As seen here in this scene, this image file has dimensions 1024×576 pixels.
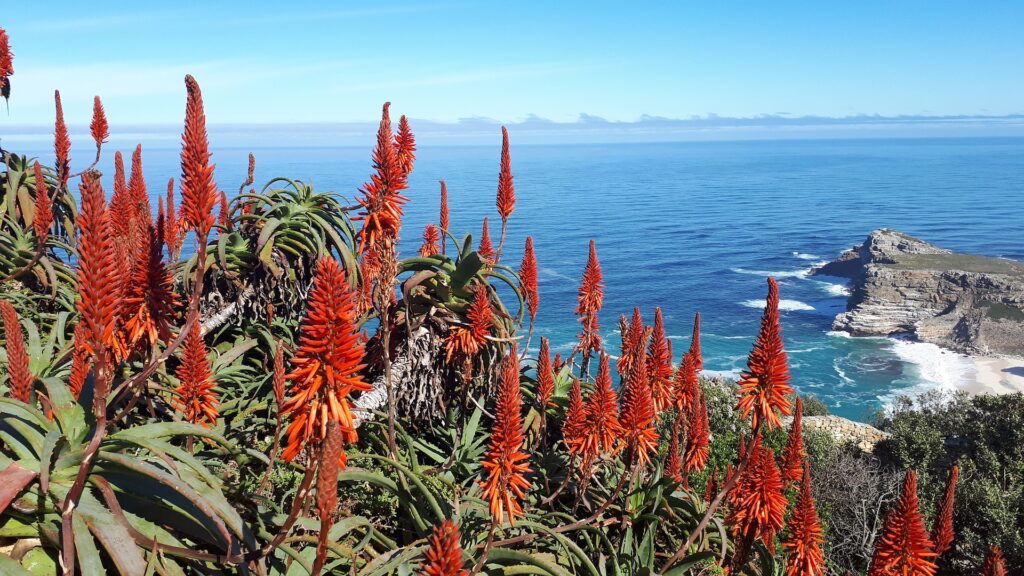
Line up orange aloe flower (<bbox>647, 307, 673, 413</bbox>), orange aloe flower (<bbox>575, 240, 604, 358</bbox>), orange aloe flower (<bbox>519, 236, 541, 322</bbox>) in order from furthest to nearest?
orange aloe flower (<bbox>575, 240, 604, 358</bbox>) < orange aloe flower (<bbox>519, 236, 541, 322</bbox>) < orange aloe flower (<bbox>647, 307, 673, 413</bbox>)

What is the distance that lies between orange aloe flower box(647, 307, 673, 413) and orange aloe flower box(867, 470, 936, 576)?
6.71 ft

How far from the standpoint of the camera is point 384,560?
344cm

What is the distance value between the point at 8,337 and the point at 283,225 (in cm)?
345

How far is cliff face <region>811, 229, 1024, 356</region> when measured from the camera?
73.7 meters

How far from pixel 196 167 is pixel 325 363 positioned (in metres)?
0.84

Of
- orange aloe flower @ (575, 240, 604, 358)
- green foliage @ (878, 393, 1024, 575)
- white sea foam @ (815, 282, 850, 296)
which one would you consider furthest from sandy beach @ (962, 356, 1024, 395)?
orange aloe flower @ (575, 240, 604, 358)

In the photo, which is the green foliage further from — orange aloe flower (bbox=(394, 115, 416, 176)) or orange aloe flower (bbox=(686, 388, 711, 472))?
orange aloe flower (bbox=(394, 115, 416, 176))

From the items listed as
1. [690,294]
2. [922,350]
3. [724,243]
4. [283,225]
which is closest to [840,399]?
[922,350]

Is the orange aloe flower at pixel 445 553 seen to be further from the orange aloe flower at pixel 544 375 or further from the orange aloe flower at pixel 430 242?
the orange aloe flower at pixel 430 242

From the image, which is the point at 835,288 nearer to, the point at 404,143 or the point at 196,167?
the point at 404,143

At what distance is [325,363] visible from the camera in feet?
8.16

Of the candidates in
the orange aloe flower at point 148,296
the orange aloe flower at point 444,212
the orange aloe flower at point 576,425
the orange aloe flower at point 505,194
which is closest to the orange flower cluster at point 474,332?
the orange aloe flower at point 576,425

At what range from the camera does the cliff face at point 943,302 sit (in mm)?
73688

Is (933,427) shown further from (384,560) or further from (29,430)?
(29,430)
